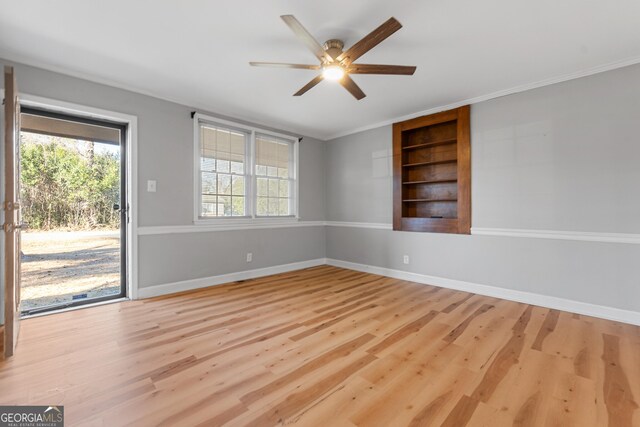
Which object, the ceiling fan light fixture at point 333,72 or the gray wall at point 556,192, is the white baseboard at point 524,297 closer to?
the gray wall at point 556,192

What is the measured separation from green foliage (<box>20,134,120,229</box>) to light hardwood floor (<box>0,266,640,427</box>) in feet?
3.70

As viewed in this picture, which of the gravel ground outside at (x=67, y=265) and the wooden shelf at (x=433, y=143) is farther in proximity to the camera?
the wooden shelf at (x=433, y=143)

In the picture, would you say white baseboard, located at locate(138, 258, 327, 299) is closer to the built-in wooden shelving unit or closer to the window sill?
the window sill

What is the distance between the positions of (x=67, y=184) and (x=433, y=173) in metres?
4.77

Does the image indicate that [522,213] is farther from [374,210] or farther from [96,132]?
[96,132]

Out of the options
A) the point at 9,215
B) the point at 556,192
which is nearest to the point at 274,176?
the point at 9,215

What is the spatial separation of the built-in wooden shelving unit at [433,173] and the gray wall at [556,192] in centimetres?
13

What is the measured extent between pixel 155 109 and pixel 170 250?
5.80 feet

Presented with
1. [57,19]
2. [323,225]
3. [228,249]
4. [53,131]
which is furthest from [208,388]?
[323,225]

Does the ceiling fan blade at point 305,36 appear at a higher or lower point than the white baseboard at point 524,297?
higher

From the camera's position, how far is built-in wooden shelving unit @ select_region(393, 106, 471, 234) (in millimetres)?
3611

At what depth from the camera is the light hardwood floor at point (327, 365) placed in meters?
1.45

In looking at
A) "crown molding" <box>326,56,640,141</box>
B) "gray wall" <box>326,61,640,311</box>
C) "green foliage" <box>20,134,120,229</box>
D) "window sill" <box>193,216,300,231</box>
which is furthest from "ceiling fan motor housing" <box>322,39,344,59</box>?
"green foliage" <box>20,134,120,229</box>

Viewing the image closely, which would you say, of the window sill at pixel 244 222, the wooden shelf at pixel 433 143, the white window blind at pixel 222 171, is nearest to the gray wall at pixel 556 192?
the wooden shelf at pixel 433 143
